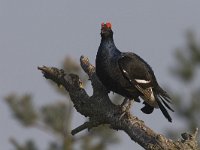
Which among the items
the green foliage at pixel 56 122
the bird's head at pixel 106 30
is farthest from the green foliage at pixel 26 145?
the bird's head at pixel 106 30

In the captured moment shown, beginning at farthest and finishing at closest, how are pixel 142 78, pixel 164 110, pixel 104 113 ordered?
pixel 142 78 < pixel 164 110 < pixel 104 113

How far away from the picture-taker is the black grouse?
13242 millimetres

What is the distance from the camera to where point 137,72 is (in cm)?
1345

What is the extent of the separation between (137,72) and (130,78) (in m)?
0.16

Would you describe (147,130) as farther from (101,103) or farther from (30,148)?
(30,148)

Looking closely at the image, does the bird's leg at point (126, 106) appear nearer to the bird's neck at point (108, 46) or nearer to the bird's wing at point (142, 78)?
the bird's wing at point (142, 78)

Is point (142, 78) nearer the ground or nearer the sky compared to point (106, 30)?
nearer the ground

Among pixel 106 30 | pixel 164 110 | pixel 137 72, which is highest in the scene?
pixel 106 30

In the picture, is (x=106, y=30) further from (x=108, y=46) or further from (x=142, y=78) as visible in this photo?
(x=142, y=78)

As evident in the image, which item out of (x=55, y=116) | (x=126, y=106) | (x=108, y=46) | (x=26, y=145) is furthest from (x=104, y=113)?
(x=26, y=145)

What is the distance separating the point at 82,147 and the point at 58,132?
37.3 inches

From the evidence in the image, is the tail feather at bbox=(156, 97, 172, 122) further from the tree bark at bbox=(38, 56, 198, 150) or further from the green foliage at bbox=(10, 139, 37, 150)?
the green foliage at bbox=(10, 139, 37, 150)

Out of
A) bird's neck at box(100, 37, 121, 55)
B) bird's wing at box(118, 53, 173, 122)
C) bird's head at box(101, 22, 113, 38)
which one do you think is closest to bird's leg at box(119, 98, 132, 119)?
bird's wing at box(118, 53, 173, 122)

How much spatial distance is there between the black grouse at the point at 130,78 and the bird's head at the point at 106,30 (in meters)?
0.43
